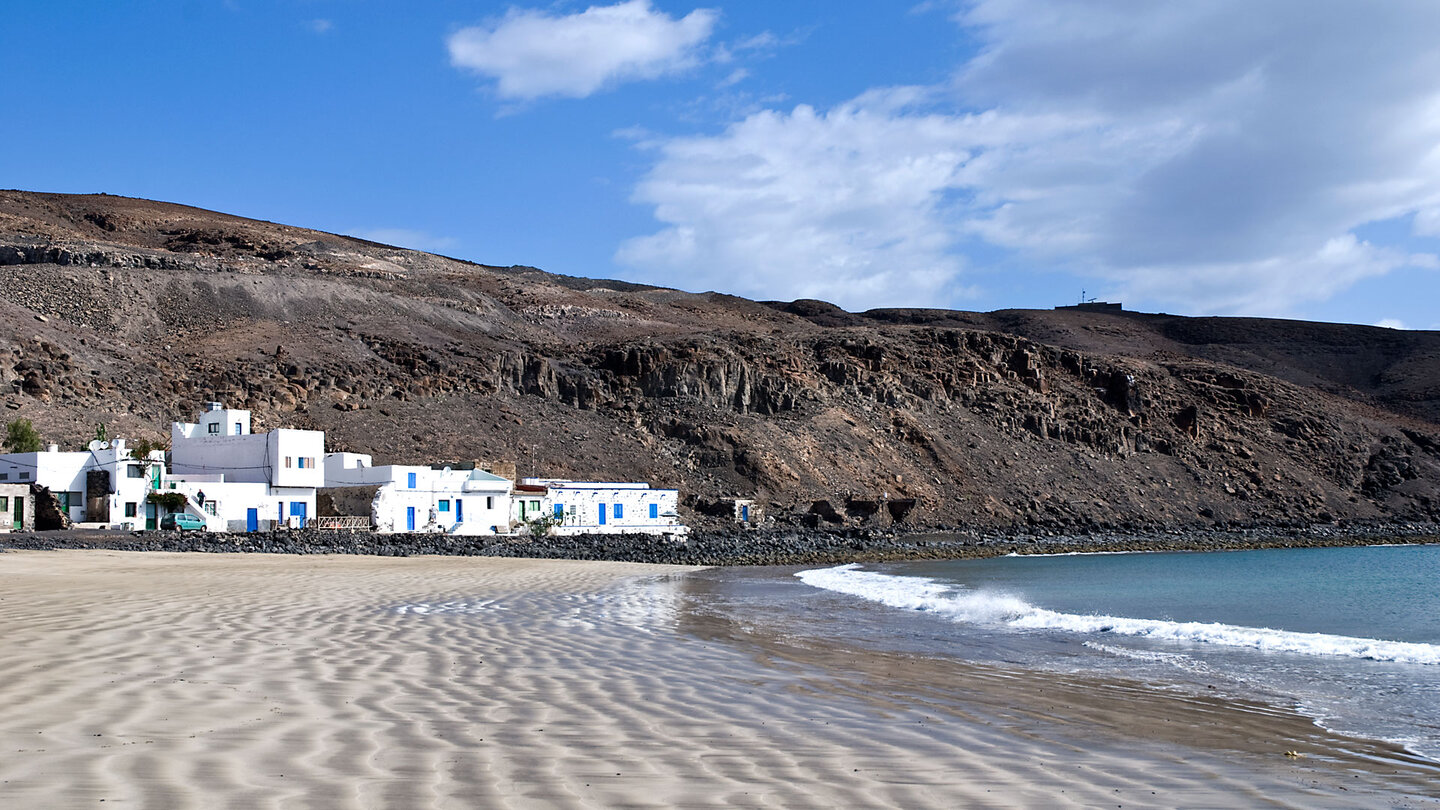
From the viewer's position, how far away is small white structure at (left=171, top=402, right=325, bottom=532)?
144 feet

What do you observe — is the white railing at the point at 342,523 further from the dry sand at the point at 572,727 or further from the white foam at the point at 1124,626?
the dry sand at the point at 572,727

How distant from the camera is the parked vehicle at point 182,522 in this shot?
1650 inches

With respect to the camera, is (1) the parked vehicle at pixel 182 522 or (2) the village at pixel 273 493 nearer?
(1) the parked vehicle at pixel 182 522

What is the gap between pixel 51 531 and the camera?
38.9 metres

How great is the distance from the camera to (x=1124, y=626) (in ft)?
60.3

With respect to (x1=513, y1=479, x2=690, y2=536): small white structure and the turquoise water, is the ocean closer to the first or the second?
the turquoise water

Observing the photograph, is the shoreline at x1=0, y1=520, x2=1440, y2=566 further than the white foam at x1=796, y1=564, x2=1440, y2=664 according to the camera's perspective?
Yes

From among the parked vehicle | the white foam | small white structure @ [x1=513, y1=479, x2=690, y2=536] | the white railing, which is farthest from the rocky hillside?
the white foam

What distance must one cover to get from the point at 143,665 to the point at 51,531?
116 feet

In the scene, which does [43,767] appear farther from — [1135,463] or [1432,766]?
[1135,463]

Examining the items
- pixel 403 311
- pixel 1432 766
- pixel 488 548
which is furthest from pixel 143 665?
pixel 403 311

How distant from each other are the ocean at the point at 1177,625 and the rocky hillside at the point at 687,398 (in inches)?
1216

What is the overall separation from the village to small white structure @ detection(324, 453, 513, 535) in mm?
49

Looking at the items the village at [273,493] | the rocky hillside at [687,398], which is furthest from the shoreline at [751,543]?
the rocky hillside at [687,398]
